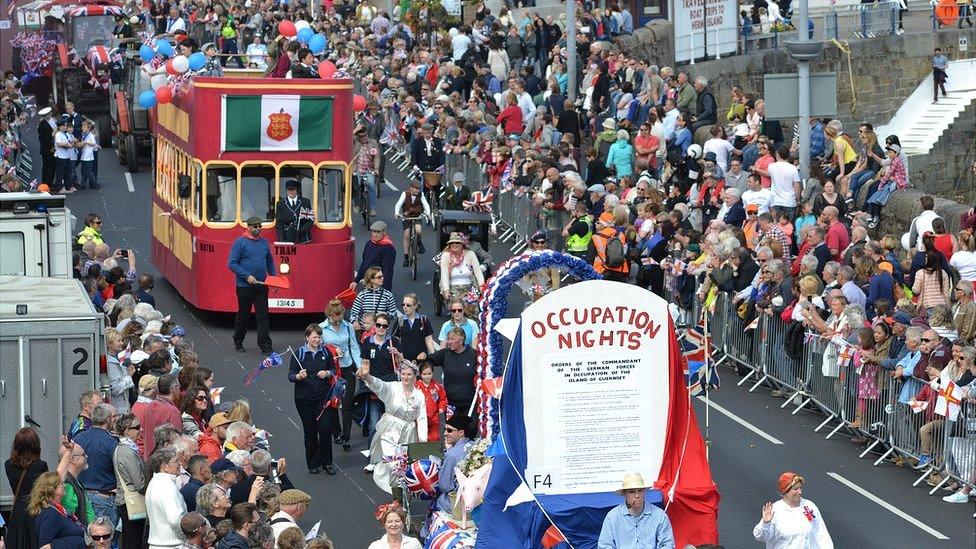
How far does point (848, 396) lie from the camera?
69.7 ft

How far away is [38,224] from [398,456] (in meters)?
4.98

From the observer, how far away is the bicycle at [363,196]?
112 ft

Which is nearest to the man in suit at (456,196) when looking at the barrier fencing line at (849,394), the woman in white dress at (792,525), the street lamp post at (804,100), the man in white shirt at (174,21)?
the street lamp post at (804,100)

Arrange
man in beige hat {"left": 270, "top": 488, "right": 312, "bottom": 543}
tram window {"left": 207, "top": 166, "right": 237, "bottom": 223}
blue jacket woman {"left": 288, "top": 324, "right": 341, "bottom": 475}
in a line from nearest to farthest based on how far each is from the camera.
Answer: man in beige hat {"left": 270, "top": 488, "right": 312, "bottom": 543} → blue jacket woman {"left": 288, "top": 324, "right": 341, "bottom": 475} → tram window {"left": 207, "top": 166, "right": 237, "bottom": 223}

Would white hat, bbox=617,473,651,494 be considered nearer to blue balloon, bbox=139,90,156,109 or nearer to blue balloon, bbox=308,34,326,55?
blue balloon, bbox=139,90,156,109

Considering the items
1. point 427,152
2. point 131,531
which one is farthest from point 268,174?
point 131,531

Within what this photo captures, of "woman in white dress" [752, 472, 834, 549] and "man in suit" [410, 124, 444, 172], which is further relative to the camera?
"man in suit" [410, 124, 444, 172]

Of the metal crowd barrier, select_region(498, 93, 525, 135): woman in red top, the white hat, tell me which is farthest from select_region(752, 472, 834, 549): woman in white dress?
select_region(498, 93, 525, 135): woman in red top

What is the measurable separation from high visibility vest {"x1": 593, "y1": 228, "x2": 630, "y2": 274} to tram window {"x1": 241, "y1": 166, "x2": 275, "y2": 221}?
4.32 m

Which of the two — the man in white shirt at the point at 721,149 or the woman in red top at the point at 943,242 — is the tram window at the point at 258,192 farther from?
the woman in red top at the point at 943,242

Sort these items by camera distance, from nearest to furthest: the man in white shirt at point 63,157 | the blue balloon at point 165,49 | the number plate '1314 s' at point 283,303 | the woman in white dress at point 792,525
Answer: the woman in white dress at point 792,525 < the number plate '1314 s' at point 283,303 < the blue balloon at point 165,49 < the man in white shirt at point 63,157

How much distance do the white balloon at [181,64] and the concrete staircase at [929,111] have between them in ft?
70.8

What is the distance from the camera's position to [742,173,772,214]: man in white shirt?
27047 mm

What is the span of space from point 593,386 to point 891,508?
4.98 m
